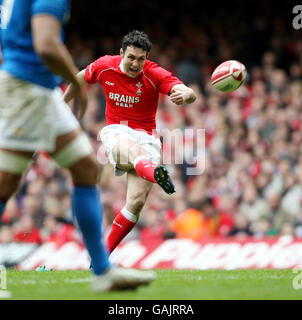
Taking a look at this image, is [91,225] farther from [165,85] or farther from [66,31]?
[66,31]

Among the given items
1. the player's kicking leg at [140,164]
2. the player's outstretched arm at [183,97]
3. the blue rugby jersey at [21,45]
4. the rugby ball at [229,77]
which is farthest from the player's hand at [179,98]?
the blue rugby jersey at [21,45]

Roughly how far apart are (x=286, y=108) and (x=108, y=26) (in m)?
6.57

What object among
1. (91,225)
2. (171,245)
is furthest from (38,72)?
(171,245)

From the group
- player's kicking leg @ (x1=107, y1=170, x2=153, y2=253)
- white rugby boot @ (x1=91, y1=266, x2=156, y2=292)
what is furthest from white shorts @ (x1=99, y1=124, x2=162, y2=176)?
white rugby boot @ (x1=91, y1=266, x2=156, y2=292)

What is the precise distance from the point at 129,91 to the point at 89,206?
114 inches

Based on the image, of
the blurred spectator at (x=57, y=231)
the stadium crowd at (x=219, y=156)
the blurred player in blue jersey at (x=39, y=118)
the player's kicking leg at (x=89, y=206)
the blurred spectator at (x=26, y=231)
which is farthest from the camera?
the stadium crowd at (x=219, y=156)

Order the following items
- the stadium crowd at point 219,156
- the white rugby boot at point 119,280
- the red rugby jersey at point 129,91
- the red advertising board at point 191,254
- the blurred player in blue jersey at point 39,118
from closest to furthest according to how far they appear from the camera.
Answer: the blurred player in blue jersey at point 39,118, the white rugby boot at point 119,280, the red rugby jersey at point 129,91, the red advertising board at point 191,254, the stadium crowd at point 219,156

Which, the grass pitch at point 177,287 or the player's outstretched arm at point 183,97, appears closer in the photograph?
the grass pitch at point 177,287

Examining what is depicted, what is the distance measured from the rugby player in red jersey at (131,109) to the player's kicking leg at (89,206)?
2155 millimetres

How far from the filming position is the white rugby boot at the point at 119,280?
16.1 feet

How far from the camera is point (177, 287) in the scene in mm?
5617

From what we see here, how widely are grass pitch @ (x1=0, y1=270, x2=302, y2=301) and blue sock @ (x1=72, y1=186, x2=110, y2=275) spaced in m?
0.25

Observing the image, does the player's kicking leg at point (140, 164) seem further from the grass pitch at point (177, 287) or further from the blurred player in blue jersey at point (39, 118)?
the blurred player in blue jersey at point (39, 118)

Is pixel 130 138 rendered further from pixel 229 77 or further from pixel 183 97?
pixel 229 77
